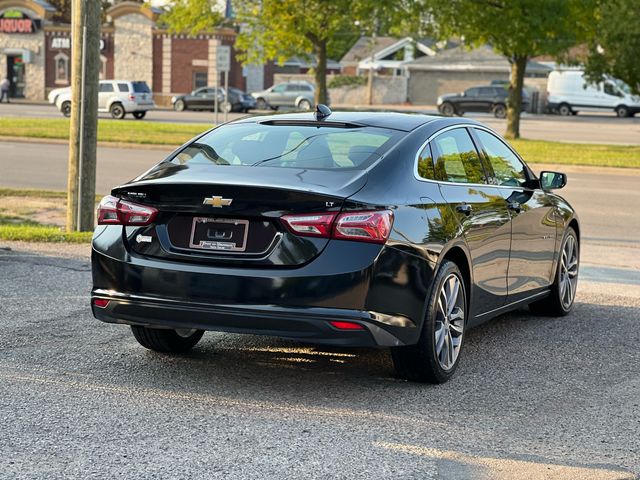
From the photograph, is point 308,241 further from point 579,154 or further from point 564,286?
point 579,154

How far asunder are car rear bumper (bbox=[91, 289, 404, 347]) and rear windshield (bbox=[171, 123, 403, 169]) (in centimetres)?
91

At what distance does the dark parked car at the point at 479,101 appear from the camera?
6056 centimetres

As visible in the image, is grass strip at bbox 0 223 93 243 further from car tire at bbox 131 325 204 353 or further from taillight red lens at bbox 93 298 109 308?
taillight red lens at bbox 93 298 109 308

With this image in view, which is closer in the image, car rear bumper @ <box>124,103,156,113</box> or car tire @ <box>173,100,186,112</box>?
car rear bumper @ <box>124,103,156,113</box>

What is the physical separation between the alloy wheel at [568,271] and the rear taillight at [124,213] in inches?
149

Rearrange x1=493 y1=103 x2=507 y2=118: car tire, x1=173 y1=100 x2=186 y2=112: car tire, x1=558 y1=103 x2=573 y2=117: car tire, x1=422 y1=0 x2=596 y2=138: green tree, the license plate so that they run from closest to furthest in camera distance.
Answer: the license plate → x1=422 y1=0 x2=596 y2=138: green tree → x1=493 y1=103 x2=507 y2=118: car tire → x1=173 y1=100 x2=186 y2=112: car tire → x1=558 y1=103 x2=573 y2=117: car tire

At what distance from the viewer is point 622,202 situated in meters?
18.3

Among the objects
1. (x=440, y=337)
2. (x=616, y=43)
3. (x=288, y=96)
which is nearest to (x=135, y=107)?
(x=288, y=96)

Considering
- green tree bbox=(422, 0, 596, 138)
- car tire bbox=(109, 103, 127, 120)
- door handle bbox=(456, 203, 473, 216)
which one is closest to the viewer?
door handle bbox=(456, 203, 473, 216)

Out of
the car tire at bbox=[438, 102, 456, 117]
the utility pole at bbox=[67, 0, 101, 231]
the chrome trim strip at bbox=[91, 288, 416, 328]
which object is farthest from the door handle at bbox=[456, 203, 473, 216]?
the car tire at bbox=[438, 102, 456, 117]

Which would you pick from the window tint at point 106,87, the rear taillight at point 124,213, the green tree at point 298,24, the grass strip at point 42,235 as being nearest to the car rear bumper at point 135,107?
the window tint at point 106,87

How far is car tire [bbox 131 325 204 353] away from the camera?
6.75 m

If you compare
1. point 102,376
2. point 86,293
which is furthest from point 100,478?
point 86,293

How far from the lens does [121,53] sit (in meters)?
69.6
